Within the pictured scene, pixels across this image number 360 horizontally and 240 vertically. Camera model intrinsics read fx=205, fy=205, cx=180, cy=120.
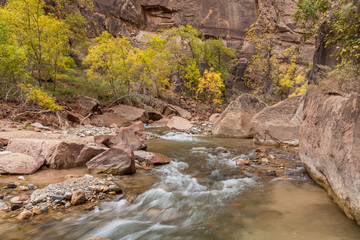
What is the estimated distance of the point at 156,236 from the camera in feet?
10.1

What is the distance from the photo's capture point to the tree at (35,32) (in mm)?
12758

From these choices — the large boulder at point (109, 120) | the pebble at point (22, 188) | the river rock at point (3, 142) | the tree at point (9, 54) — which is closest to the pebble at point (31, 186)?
the pebble at point (22, 188)

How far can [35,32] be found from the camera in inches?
541

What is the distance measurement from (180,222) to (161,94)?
2340 centimetres

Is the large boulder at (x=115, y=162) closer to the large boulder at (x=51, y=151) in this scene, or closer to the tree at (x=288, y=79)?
the large boulder at (x=51, y=151)

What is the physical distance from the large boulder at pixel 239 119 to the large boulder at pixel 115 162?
8.40 metres

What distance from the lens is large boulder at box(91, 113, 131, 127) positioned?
1463 centimetres

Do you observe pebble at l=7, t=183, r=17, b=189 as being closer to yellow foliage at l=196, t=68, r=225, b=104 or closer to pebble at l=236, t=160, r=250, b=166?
pebble at l=236, t=160, r=250, b=166

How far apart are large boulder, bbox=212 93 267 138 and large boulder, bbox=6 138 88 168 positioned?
9.07 metres

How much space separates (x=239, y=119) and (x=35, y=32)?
14655 mm

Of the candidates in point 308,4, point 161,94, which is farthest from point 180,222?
point 161,94

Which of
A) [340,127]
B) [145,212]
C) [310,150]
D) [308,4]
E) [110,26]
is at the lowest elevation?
[145,212]

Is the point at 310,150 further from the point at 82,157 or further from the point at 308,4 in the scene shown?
the point at 82,157

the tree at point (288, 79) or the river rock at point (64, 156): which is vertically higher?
the tree at point (288, 79)
